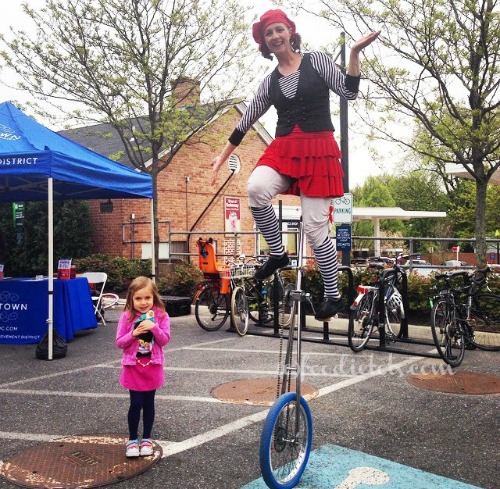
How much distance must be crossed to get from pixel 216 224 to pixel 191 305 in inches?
309

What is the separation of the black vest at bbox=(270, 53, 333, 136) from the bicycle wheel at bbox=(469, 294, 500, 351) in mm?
5379

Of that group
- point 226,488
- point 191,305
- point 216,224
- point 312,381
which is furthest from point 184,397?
point 216,224

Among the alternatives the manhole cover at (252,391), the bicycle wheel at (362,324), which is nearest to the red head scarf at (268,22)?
the manhole cover at (252,391)

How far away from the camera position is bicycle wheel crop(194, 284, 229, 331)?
9.49m

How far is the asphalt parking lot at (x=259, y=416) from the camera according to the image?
142 inches

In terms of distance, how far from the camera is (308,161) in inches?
119

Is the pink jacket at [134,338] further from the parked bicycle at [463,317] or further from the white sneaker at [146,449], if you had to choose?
the parked bicycle at [463,317]

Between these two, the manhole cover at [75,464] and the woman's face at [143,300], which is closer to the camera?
the manhole cover at [75,464]

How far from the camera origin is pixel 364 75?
893 cm

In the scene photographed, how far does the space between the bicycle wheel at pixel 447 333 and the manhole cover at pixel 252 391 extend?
1888mm

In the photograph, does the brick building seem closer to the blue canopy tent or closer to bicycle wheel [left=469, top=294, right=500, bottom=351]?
the blue canopy tent

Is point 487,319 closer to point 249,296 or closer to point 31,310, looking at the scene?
point 249,296

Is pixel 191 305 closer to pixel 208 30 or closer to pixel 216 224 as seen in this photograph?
pixel 208 30

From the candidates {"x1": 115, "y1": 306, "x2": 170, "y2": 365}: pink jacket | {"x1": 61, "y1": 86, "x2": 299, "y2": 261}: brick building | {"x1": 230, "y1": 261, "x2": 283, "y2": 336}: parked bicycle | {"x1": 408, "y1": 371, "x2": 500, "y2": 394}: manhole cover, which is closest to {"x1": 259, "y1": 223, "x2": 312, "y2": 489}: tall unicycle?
{"x1": 115, "y1": 306, "x2": 170, "y2": 365}: pink jacket
